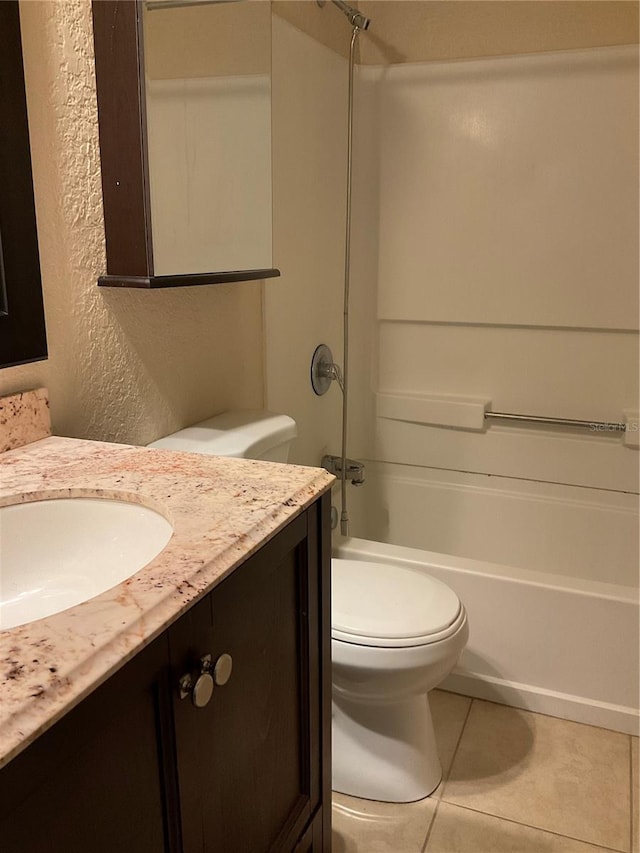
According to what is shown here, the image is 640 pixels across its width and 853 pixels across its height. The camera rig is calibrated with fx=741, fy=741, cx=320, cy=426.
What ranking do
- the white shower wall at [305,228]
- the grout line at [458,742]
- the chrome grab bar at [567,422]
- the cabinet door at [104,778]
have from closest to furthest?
the cabinet door at [104,778] → the grout line at [458,742] → the white shower wall at [305,228] → the chrome grab bar at [567,422]

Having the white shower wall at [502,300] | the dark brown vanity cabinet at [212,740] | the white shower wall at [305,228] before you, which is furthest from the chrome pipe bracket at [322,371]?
the dark brown vanity cabinet at [212,740]

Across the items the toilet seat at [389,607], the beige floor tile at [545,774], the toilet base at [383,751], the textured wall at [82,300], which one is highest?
the textured wall at [82,300]

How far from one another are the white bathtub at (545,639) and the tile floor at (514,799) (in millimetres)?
62

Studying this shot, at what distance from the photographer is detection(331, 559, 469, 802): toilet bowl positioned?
152 centimetres

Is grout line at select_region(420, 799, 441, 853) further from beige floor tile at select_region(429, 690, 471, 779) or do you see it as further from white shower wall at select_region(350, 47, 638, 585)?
white shower wall at select_region(350, 47, 638, 585)

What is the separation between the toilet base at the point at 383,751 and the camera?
1.67 metres

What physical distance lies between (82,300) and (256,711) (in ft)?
2.68

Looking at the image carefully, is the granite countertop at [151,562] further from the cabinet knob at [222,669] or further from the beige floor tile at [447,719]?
the beige floor tile at [447,719]

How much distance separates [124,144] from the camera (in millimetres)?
1361

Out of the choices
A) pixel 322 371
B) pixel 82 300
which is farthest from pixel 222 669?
pixel 322 371

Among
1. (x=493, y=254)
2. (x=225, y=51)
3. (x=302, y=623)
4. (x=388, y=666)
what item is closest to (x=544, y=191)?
(x=493, y=254)

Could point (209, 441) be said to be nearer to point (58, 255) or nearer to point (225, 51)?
point (58, 255)

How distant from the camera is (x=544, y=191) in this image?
238cm

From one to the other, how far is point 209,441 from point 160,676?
868 millimetres
